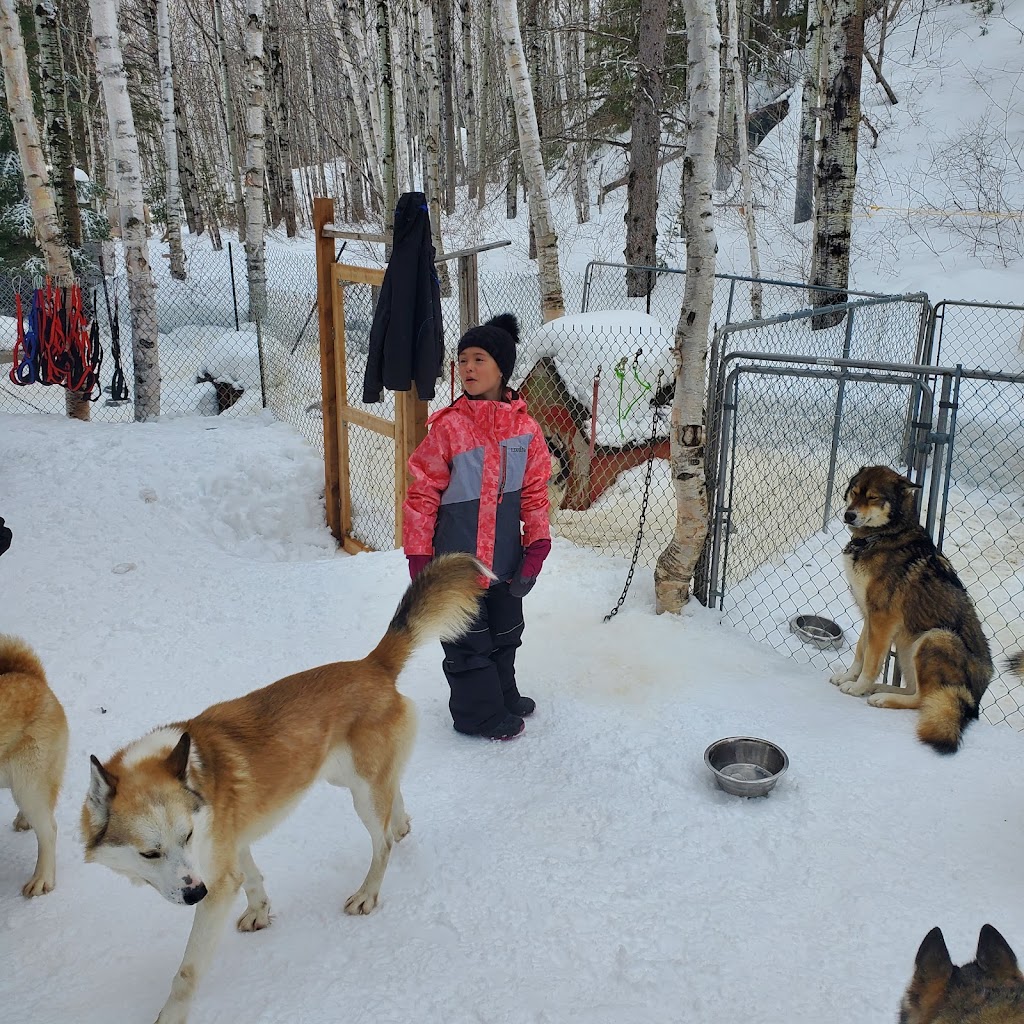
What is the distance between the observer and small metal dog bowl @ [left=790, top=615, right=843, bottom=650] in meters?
5.07

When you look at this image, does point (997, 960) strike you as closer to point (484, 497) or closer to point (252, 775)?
point (252, 775)

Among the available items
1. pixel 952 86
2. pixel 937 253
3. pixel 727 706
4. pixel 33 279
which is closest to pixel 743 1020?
pixel 727 706

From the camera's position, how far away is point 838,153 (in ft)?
34.6

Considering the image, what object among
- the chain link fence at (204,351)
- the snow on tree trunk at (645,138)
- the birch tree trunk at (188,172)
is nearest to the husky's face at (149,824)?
the chain link fence at (204,351)

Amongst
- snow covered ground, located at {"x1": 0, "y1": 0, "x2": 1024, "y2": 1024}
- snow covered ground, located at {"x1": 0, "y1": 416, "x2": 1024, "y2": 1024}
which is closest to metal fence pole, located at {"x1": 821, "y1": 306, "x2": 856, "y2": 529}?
snow covered ground, located at {"x1": 0, "y1": 0, "x2": 1024, "y2": 1024}

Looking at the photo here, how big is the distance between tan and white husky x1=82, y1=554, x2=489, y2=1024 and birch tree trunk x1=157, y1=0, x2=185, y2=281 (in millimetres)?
15260

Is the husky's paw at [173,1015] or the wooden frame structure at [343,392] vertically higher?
the wooden frame structure at [343,392]

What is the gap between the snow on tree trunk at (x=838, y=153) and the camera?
10.2m

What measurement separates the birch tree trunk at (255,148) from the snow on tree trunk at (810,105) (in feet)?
25.9

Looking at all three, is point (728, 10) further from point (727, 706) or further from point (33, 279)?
point (727, 706)

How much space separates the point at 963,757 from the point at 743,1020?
1.79 m

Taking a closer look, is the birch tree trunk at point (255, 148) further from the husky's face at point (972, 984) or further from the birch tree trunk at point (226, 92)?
the husky's face at point (972, 984)

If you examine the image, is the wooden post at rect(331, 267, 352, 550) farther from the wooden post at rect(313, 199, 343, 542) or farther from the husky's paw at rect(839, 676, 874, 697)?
the husky's paw at rect(839, 676, 874, 697)

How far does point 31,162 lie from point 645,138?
7.87 meters
